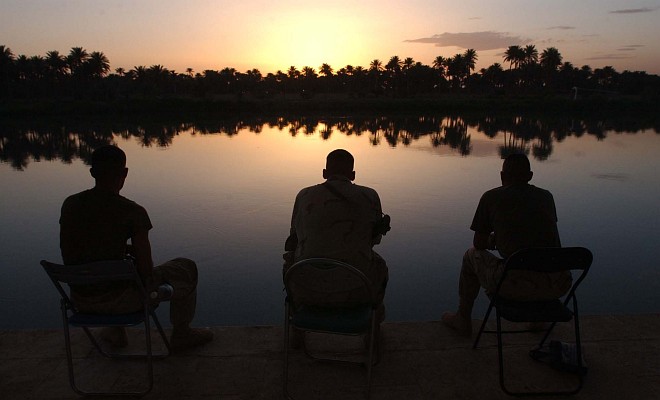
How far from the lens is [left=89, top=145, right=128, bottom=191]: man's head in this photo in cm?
288

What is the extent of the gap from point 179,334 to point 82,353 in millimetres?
722

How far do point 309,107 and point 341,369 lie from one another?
76.5 metres

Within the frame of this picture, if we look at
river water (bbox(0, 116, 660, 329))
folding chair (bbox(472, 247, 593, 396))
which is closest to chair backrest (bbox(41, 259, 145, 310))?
folding chair (bbox(472, 247, 593, 396))

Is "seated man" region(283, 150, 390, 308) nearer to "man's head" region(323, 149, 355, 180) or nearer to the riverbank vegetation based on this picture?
"man's head" region(323, 149, 355, 180)

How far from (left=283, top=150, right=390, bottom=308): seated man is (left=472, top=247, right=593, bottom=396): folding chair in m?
0.85

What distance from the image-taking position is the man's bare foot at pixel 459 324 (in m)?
3.78

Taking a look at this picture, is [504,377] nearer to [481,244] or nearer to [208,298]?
[481,244]

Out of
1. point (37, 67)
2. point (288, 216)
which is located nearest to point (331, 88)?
point (37, 67)

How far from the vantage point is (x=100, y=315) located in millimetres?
2959

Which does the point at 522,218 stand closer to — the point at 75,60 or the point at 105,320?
the point at 105,320

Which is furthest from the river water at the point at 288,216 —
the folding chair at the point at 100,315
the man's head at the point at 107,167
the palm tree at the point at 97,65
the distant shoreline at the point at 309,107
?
the palm tree at the point at 97,65

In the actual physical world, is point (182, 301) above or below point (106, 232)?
below

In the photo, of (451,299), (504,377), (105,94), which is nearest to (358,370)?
(504,377)

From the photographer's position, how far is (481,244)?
3.52 meters
